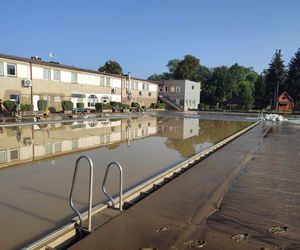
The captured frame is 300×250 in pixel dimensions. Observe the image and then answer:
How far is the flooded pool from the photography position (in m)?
4.55

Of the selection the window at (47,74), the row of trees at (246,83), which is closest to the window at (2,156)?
the window at (47,74)

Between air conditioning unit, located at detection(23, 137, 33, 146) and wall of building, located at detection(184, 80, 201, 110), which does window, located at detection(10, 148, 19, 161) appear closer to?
air conditioning unit, located at detection(23, 137, 33, 146)

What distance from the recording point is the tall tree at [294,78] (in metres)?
60.2

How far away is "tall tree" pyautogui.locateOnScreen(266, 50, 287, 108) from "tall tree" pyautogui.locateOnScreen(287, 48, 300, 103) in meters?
1.26

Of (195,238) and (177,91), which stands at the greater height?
(177,91)

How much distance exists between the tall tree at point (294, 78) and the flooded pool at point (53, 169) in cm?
5533

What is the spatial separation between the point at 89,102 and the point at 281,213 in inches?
1292

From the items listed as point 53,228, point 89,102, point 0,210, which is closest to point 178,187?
point 53,228

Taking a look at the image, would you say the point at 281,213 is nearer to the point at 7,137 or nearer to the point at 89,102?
the point at 7,137

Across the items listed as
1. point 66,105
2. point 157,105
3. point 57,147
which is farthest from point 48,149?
point 157,105

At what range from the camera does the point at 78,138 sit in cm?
1377

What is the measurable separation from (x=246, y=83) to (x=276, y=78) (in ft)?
46.7

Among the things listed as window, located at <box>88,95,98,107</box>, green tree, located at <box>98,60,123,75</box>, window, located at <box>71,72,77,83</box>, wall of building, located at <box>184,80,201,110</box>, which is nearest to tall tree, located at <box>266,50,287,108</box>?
wall of building, located at <box>184,80,201,110</box>

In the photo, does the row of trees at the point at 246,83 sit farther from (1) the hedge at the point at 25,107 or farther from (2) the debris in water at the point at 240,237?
(2) the debris in water at the point at 240,237
